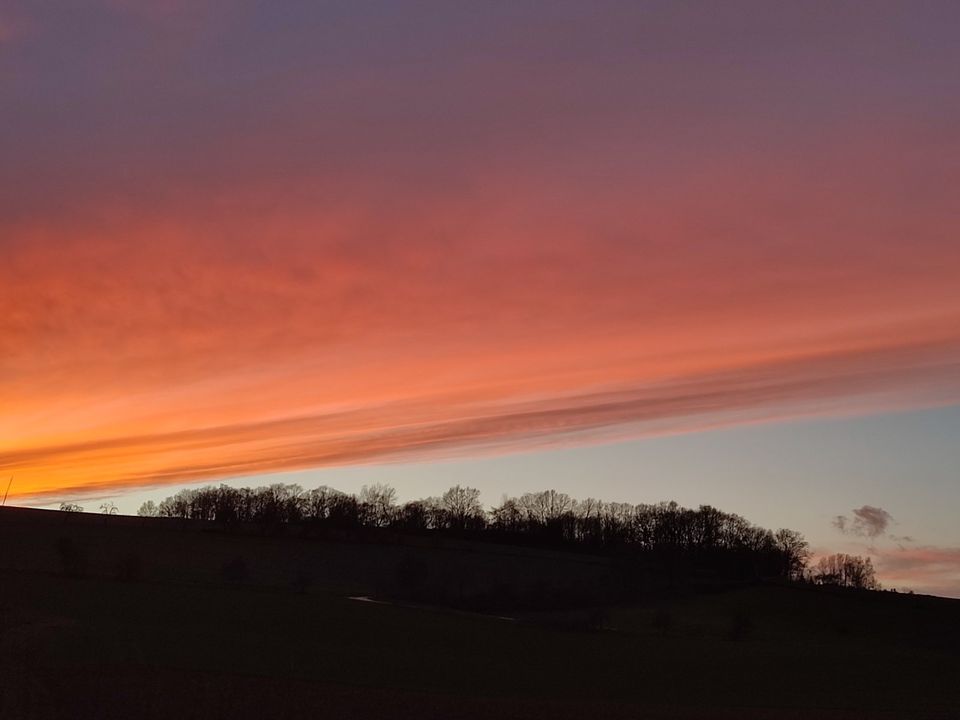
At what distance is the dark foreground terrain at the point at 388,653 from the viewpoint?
3275 centimetres

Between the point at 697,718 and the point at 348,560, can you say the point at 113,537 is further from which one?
the point at 697,718

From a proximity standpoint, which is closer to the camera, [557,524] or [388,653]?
[388,653]

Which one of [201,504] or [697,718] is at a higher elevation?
[201,504]

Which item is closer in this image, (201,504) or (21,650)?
(21,650)

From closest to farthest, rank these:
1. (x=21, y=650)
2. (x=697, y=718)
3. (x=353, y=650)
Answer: (x=697, y=718) < (x=21, y=650) < (x=353, y=650)

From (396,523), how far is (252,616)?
10154 cm

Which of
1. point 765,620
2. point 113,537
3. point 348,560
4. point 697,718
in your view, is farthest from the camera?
point 348,560

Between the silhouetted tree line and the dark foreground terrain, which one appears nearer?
the dark foreground terrain

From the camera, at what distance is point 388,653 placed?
45125mm

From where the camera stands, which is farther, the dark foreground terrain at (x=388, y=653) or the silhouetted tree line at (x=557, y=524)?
the silhouetted tree line at (x=557, y=524)

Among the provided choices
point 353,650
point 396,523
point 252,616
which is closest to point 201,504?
point 396,523

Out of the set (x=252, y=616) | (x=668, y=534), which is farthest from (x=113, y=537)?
(x=668, y=534)

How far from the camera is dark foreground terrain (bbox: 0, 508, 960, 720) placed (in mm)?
32750

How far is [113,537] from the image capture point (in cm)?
9719
